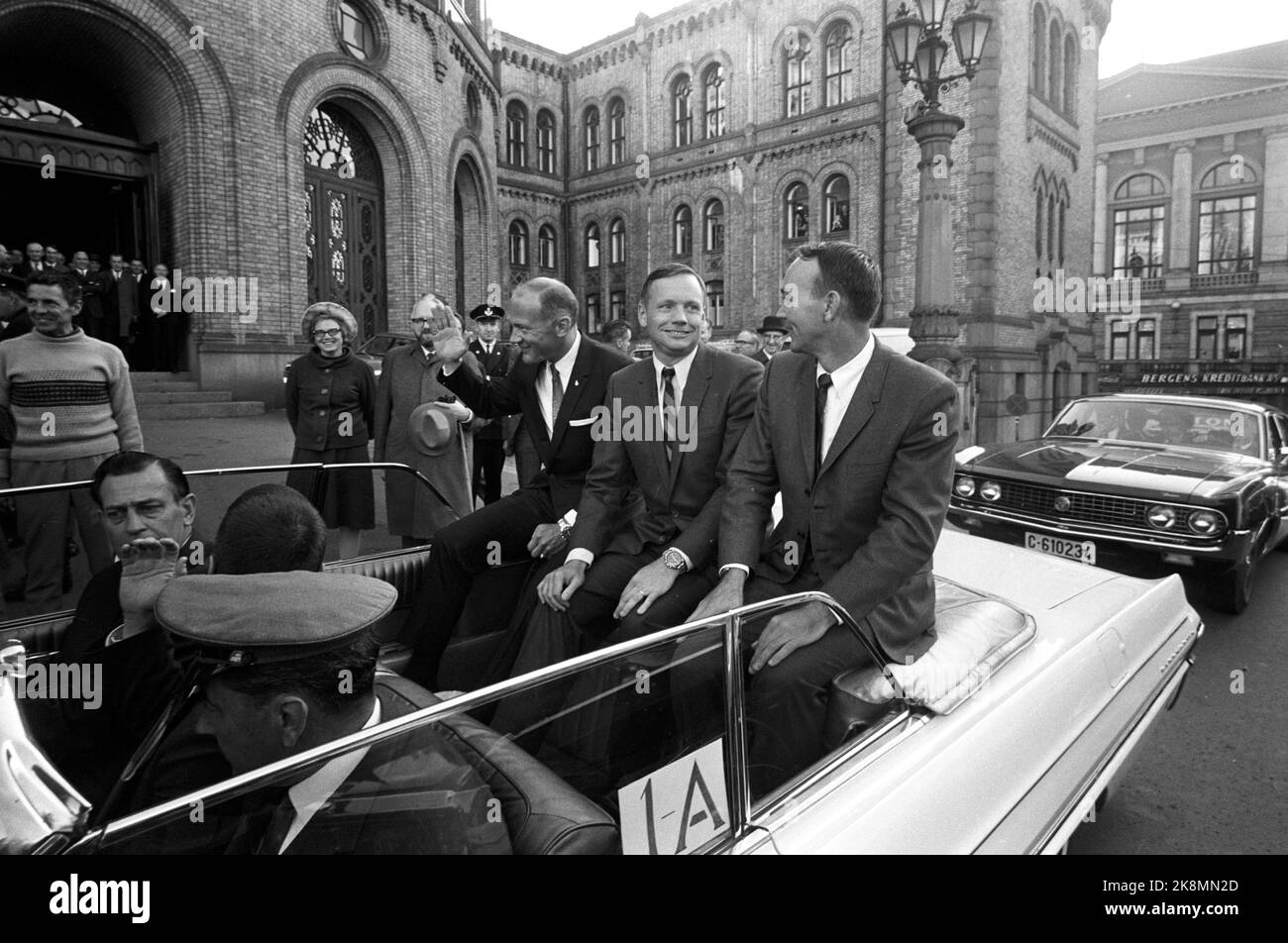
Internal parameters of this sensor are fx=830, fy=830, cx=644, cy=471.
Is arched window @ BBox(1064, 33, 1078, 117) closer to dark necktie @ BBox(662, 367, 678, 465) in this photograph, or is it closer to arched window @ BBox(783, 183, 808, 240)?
arched window @ BBox(783, 183, 808, 240)

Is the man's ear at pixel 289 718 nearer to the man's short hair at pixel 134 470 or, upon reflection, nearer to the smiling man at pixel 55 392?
the man's short hair at pixel 134 470

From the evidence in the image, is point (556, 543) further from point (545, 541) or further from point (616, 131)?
point (616, 131)

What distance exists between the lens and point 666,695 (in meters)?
1.80

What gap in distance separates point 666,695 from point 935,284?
33.9 feet

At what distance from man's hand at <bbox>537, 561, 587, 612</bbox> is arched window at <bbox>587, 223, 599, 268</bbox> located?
112ft

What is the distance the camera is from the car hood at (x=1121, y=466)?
19.6 feet

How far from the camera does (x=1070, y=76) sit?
2684 centimetres

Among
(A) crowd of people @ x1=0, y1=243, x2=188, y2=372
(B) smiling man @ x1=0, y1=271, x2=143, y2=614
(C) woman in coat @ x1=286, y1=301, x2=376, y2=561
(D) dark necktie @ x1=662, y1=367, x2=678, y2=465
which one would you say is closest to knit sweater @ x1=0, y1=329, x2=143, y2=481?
(B) smiling man @ x1=0, y1=271, x2=143, y2=614

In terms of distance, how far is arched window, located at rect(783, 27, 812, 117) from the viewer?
2836 centimetres

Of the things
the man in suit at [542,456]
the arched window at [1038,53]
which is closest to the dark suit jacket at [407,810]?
the man in suit at [542,456]

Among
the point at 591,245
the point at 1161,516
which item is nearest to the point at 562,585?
the point at 1161,516

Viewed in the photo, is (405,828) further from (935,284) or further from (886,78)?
(886,78)

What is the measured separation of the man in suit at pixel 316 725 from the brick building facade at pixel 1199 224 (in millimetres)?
42117
